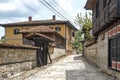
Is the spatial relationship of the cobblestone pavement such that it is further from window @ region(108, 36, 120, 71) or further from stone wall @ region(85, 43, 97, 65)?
stone wall @ region(85, 43, 97, 65)

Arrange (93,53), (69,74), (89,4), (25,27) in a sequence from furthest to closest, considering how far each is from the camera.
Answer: (25,27) → (93,53) → (89,4) → (69,74)

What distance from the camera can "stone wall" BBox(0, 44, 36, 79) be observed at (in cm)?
1148

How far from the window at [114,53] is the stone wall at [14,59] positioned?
5248 millimetres

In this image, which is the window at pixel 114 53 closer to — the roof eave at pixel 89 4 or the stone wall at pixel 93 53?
the stone wall at pixel 93 53

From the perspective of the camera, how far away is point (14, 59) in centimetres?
1315

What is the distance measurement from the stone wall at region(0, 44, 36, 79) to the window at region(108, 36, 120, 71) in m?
5.25

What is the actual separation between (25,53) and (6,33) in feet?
122

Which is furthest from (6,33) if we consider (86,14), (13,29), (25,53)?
(25,53)

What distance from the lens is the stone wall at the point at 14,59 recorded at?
1148 centimetres

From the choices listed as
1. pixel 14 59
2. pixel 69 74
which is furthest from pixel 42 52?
pixel 14 59

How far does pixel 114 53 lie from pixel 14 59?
18.3 ft

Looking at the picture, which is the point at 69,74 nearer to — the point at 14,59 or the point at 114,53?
the point at 114,53

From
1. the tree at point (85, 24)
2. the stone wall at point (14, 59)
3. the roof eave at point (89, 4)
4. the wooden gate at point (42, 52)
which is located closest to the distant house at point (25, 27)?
the tree at point (85, 24)

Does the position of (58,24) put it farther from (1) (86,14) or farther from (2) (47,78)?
(2) (47,78)
